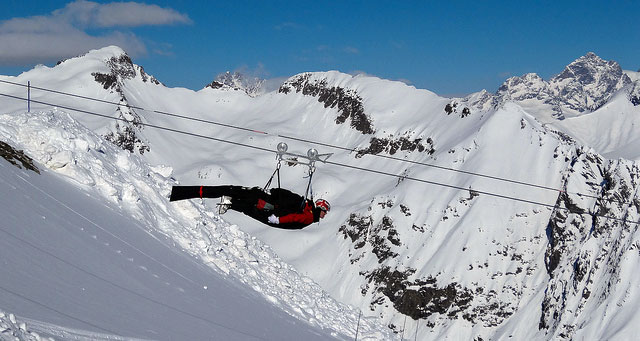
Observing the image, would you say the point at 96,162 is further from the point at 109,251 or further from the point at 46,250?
the point at 46,250

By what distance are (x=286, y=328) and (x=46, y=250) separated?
38.7 ft

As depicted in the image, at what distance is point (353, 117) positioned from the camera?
13850cm

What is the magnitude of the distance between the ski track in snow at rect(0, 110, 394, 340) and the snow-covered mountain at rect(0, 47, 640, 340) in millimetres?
3558

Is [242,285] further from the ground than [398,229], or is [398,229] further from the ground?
[398,229]

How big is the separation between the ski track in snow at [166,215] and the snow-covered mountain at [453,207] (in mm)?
3558

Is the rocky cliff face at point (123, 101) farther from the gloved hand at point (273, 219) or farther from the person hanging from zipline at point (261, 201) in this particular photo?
the gloved hand at point (273, 219)

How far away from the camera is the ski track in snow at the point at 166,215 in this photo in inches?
1075

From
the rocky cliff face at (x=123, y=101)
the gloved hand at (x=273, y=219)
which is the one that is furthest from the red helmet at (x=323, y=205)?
the rocky cliff face at (x=123, y=101)

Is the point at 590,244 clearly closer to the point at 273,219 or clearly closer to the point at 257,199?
the point at 273,219

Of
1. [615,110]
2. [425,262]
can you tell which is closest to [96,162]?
[425,262]

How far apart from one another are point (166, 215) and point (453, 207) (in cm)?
7077

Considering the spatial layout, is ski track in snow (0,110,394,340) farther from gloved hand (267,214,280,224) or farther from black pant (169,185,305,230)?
gloved hand (267,214,280,224)

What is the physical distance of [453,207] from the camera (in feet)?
313

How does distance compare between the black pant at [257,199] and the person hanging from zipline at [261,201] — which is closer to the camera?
the person hanging from zipline at [261,201]
